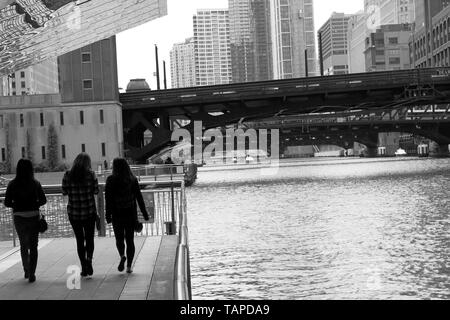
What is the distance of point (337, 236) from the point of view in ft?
66.5

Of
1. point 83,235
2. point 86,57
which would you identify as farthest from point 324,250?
point 86,57

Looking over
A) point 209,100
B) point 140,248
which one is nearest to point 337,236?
point 140,248

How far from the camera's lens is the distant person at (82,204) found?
1110cm

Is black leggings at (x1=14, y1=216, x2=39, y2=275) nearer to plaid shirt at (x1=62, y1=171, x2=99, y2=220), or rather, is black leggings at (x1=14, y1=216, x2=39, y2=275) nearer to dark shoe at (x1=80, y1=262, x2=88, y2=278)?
plaid shirt at (x1=62, y1=171, x2=99, y2=220)

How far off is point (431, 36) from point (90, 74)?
297 ft

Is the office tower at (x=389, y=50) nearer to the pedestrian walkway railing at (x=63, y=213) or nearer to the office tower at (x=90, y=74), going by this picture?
the office tower at (x=90, y=74)

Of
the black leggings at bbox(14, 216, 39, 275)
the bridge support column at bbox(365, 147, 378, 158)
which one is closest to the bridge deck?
the black leggings at bbox(14, 216, 39, 275)

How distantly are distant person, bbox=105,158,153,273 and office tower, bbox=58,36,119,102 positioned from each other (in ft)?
189

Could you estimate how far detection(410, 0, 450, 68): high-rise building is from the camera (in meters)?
134

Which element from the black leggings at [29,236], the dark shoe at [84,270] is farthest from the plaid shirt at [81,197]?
the dark shoe at [84,270]

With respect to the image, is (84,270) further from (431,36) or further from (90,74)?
(431,36)

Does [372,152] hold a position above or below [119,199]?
below

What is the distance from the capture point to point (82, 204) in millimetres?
11086
